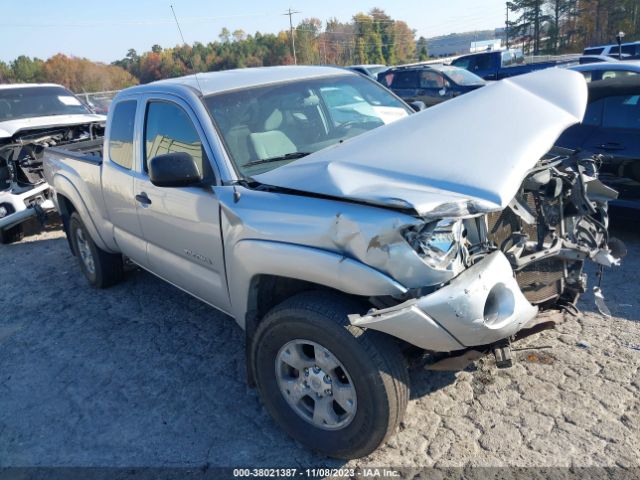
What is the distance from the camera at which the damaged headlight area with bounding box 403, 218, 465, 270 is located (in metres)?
2.33

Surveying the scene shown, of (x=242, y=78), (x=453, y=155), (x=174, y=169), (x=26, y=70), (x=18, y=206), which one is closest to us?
(x=453, y=155)

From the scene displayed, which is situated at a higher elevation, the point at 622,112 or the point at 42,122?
the point at 42,122

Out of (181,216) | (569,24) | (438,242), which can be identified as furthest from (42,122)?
(569,24)

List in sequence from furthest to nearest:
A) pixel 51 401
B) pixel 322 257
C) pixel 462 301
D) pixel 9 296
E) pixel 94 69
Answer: pixel 94 69 < pixel 9 296 < pixel 51 401 < pixel 322 257 < pixel 462 301

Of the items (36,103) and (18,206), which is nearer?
(18,206)

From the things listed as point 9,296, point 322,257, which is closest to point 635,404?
point 322,257

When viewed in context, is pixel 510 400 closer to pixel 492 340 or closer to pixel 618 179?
pixel 492 340

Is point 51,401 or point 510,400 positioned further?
point 51,401

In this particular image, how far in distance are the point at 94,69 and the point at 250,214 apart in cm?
4988

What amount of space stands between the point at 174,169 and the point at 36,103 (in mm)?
7288

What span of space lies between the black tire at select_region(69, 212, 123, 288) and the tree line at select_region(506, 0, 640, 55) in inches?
1924

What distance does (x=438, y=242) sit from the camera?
2.38 m

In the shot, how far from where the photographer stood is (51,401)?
3613 millimetres

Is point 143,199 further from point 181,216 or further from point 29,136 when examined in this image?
point 29,136
